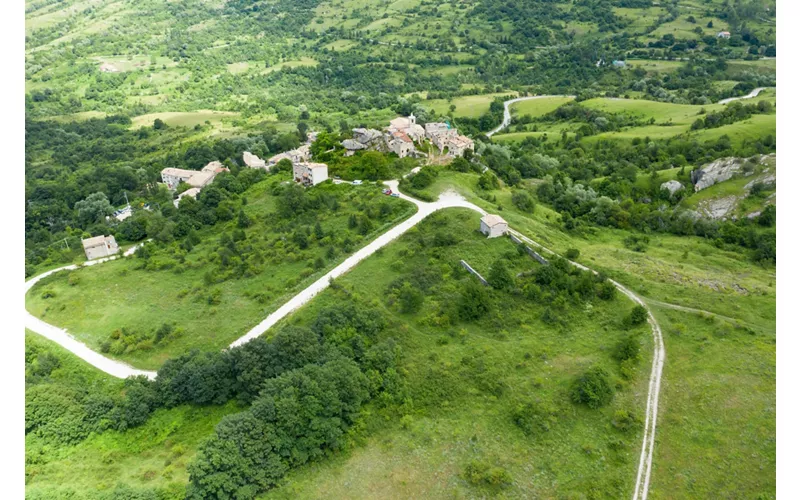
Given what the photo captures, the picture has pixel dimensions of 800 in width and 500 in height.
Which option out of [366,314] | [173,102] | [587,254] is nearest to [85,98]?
[173,102]

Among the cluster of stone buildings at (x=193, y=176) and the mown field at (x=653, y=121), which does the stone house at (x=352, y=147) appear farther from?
the mown field at (x=653, y=121)

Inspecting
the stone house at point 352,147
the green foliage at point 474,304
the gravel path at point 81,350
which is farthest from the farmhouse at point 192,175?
the green foliage at point 474,304

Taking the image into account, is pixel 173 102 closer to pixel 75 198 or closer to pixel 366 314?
pixel 75 198

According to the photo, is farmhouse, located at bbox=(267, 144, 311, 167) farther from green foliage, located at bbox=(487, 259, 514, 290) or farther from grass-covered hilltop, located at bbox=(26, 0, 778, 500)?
green foliage, located at bbox=(487, 259, 514, 290)

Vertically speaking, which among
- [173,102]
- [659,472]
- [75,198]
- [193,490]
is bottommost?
[659,472]

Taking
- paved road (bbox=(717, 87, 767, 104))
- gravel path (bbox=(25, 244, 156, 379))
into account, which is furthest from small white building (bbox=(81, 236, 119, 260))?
paved road (bbox=(717, 87, 767, 104))

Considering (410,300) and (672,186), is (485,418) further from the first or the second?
(672,186)
